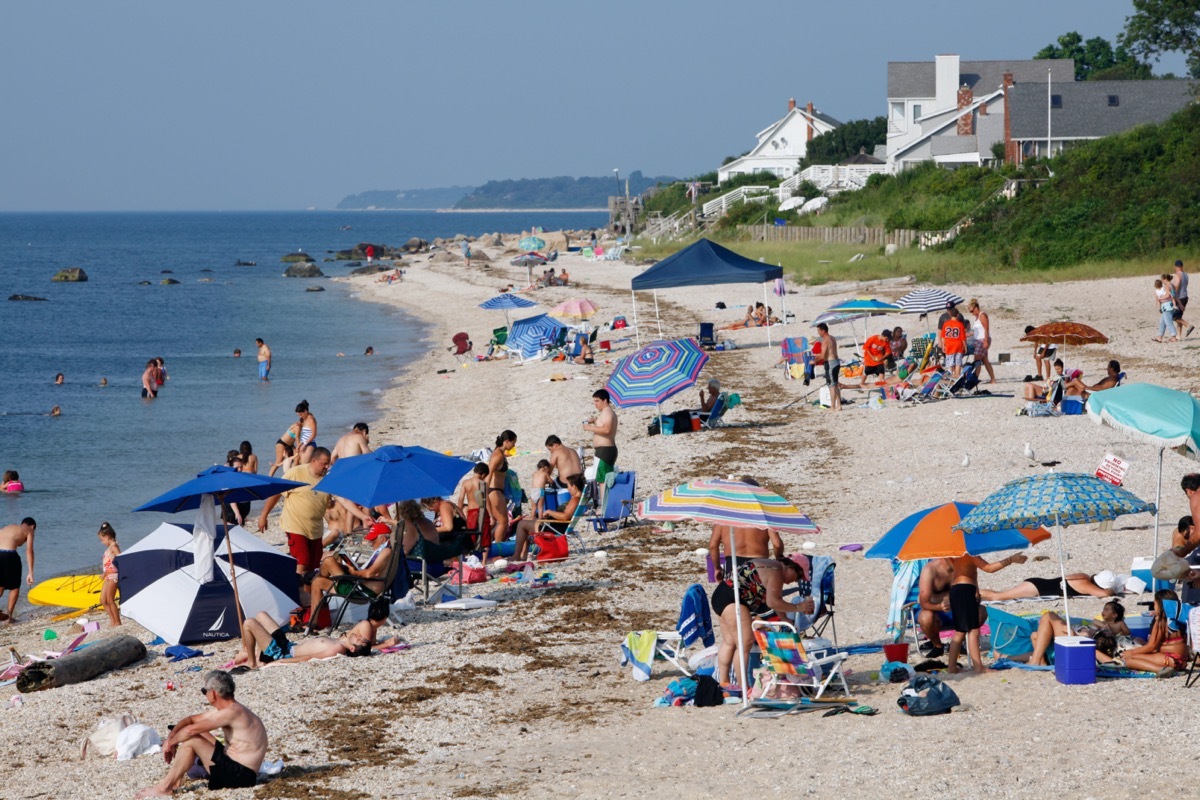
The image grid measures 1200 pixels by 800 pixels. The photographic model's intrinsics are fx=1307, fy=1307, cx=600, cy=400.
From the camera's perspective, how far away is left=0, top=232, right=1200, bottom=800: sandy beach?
7.35 meters

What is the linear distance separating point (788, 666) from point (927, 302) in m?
14.2

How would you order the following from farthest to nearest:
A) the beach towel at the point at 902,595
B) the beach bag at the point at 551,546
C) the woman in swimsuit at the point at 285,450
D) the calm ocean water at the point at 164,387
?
the calm ocean water at the point at 164,387
the woman in swimsuit at the point at 285,450
the beach bag at the point at 551,546
the beach towel at the point at 902,595

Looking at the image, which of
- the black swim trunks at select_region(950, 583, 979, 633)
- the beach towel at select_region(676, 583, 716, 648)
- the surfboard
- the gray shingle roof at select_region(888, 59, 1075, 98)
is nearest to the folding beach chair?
the beach towel at select_region(676, 583, 716, 648)

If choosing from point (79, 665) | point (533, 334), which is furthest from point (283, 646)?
point (533, 334)

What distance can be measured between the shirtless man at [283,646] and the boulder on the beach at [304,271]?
70.9m

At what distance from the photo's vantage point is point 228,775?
7.75m

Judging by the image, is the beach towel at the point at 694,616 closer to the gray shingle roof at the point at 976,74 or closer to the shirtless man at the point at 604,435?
the shirtless man at the point at 604,435

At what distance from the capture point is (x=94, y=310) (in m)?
61.6

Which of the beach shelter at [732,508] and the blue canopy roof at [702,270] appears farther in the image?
the blue canopy roof at [702,270]

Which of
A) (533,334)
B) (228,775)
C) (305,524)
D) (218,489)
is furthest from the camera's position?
(533,334)

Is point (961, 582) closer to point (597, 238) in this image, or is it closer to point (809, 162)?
point (809, 162)

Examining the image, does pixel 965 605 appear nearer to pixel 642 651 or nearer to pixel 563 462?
pixel 642 651

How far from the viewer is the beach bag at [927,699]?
26.5 ft

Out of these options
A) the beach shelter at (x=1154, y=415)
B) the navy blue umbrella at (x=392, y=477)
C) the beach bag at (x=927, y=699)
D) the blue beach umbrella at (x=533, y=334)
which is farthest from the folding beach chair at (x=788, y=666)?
the blue beach umbrella at (x=533, y=334)
